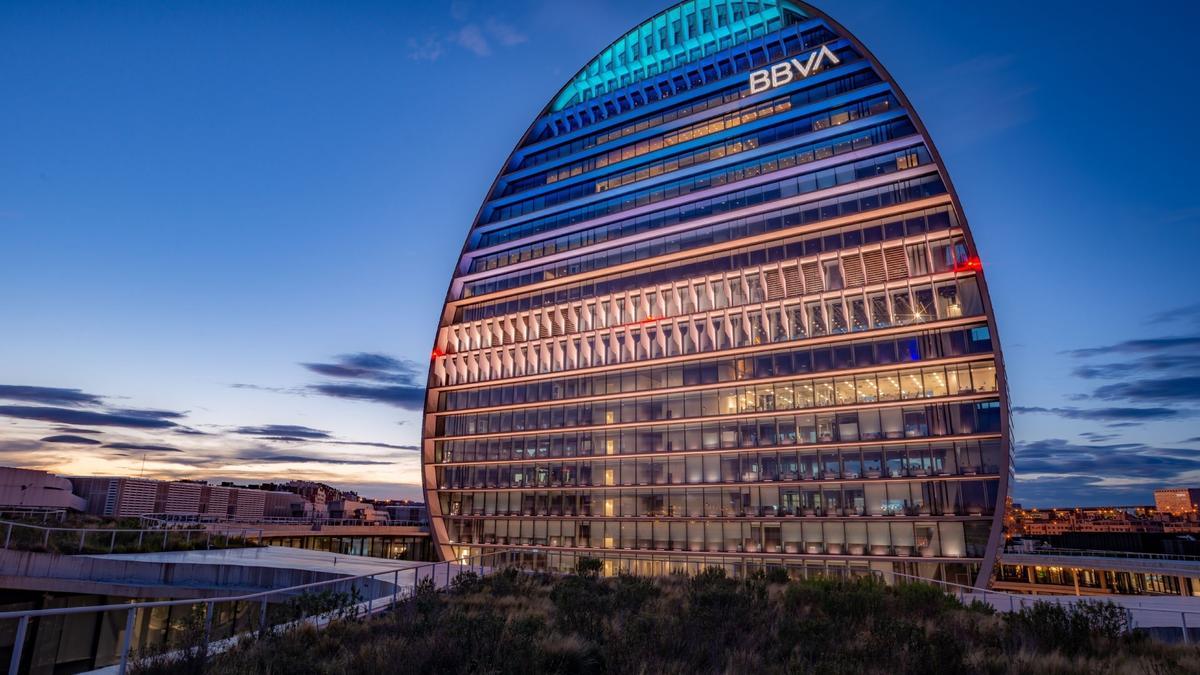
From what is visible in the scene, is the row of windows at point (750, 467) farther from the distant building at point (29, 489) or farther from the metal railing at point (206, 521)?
the distant building at point (29, 489)

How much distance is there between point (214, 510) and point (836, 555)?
91752mm

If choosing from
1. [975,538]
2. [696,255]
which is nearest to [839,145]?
[696,255]

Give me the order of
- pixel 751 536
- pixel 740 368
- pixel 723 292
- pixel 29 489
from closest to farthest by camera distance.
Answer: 1. pixel 29 489
2. pixel 751 536
3. pixel 740 368
4. pixel 723 292

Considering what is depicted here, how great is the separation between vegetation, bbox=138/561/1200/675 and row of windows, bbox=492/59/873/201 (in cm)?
4507

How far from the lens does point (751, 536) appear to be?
4816cm

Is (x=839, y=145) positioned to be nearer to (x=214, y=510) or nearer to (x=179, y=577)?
(x=179, y=577)

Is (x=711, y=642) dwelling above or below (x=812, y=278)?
below

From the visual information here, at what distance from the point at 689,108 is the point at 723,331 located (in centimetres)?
2358

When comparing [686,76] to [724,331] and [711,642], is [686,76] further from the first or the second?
[711,642]

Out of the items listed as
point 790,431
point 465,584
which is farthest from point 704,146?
point 465,584

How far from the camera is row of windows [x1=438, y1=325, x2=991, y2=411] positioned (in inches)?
1715

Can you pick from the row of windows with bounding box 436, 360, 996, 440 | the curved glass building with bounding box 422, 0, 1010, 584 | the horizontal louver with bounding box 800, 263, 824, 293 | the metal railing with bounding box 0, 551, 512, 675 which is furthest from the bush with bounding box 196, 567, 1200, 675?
the horizontal louver with bounding box 800, 263, 824, 293

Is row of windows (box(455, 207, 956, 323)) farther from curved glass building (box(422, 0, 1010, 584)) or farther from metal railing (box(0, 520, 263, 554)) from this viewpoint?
metal railing (box(0, 520, 263, 554))

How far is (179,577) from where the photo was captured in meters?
25.4
